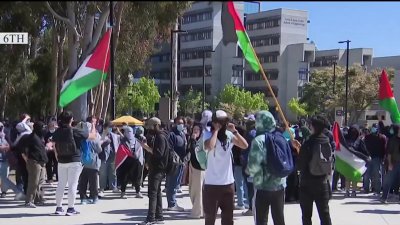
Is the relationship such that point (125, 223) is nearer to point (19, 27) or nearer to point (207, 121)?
point (207, 121)

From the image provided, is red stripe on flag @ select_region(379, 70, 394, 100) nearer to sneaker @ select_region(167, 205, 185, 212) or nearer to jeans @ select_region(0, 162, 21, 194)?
sneaker @ select_region(167, 205, 185, 212)

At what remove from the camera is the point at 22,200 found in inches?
488

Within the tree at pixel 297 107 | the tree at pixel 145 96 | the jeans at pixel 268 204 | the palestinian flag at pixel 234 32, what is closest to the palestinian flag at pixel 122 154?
the palestinian flag at pixel 234 32

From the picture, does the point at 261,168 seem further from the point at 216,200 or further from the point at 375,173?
the point at 375,173

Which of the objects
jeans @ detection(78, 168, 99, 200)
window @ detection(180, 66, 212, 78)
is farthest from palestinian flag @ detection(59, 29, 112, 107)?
window @ detection(180, 66, 212, 78)

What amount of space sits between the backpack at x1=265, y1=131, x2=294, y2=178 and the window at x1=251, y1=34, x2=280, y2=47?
81.8m

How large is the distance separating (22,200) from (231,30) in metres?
6.63

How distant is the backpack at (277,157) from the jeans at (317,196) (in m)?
0.66

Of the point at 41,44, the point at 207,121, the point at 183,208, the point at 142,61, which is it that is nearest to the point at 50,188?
the point at 183,208

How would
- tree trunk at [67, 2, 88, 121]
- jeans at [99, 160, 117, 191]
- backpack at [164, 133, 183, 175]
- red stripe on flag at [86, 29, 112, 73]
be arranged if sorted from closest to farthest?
red stripe on flag at [86, 29, 112, 73] < backpack at [164, 133, 183, 175] < jeans at [99, 160, 117, 191] < tree trunk at [67, 2, 88, 121]

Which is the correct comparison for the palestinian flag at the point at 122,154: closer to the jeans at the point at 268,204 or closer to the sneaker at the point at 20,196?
the sneaker at the point at 20,196

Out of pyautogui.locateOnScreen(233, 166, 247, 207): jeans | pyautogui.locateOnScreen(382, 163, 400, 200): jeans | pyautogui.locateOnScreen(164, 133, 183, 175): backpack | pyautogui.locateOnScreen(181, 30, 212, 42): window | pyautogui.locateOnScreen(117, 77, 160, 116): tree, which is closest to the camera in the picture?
pyautogui.locateOnScreen(164, 133, 183, 175): backpack

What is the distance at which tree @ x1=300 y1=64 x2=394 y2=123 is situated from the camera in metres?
64.6

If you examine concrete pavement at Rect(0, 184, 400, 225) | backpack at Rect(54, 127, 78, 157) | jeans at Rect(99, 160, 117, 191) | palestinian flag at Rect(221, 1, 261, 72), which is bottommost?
concrete pavement at Rect(0, 184, 400, 225)
